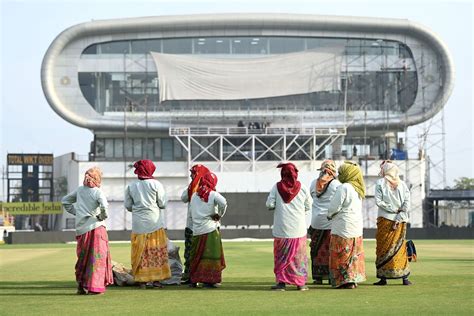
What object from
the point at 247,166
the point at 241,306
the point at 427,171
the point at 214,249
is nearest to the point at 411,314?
the point at 241,306

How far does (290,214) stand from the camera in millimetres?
14977

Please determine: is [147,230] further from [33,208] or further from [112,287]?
[33,208]

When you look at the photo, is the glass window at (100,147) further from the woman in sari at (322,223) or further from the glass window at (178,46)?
the woman in sari at (322,223)

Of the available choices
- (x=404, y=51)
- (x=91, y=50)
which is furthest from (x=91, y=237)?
(x=404, y=51)

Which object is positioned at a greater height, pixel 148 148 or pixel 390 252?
pixel 148 148

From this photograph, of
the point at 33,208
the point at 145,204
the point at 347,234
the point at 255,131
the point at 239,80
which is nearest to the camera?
the point at 347,234

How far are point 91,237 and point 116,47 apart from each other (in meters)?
58.7

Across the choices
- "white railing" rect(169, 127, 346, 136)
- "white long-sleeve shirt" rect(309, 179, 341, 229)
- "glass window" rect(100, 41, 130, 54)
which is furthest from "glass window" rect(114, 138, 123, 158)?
"white long-sleeve shirt" rect(309, 179, 341, 229)

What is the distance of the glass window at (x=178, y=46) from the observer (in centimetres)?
7194

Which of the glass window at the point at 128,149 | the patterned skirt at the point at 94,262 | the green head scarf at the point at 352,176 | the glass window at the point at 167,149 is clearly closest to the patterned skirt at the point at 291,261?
the green head scarf at the point at 352,176

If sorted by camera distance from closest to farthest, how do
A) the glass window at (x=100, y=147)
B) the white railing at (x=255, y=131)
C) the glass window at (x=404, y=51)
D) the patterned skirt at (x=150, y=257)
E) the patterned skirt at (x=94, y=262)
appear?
the patterned skirt at (x=94, y=262), the patterned skirt at (x=150, y=257), the white railing at (x=255, y=131), the glass window at (x=100, y=147), the glass window at (x=404, y=51)

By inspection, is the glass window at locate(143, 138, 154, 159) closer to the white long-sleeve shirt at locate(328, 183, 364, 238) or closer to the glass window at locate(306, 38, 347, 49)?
the glass window at locate(306, 38, 347, 49)

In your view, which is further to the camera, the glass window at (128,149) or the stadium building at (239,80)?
the glass window at (128,149)

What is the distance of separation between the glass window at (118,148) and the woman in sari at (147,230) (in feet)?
185
